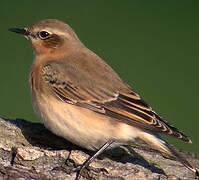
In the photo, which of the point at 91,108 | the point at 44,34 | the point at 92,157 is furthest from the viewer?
the point at 44,34

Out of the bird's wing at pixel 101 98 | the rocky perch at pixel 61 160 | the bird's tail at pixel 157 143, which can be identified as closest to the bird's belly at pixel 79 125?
the bird's wing at pixel 101 98

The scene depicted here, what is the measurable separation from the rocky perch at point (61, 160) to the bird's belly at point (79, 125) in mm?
243

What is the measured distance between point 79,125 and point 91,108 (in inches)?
14.4

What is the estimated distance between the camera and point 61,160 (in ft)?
25.9

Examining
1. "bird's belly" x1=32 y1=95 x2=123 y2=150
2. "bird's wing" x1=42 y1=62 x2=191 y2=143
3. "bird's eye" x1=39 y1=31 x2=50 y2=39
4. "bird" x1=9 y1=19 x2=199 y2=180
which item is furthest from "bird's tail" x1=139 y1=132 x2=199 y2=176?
"bird's eye" x1=39 y1=31 x2=50 y2=39

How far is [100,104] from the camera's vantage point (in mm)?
8656

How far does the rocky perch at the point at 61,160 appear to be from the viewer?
756cm

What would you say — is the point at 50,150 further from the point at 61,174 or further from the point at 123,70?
the point at 123,70

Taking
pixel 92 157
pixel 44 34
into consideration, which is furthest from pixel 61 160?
pixel 44 34

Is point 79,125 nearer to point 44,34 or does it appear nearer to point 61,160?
point 61,160

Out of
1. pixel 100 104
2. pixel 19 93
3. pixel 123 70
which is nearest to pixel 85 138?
pixel 100 104

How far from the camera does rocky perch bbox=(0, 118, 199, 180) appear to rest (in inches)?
298

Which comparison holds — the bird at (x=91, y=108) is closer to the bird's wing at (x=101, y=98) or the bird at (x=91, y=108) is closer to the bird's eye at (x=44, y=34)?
the bird's wing at (x=101, y=98)

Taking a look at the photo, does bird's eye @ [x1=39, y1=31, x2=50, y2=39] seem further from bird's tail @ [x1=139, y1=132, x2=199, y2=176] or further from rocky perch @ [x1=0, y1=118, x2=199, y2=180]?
bird's tail @ [x1=139, y1=132, x2=199, y2=176]
